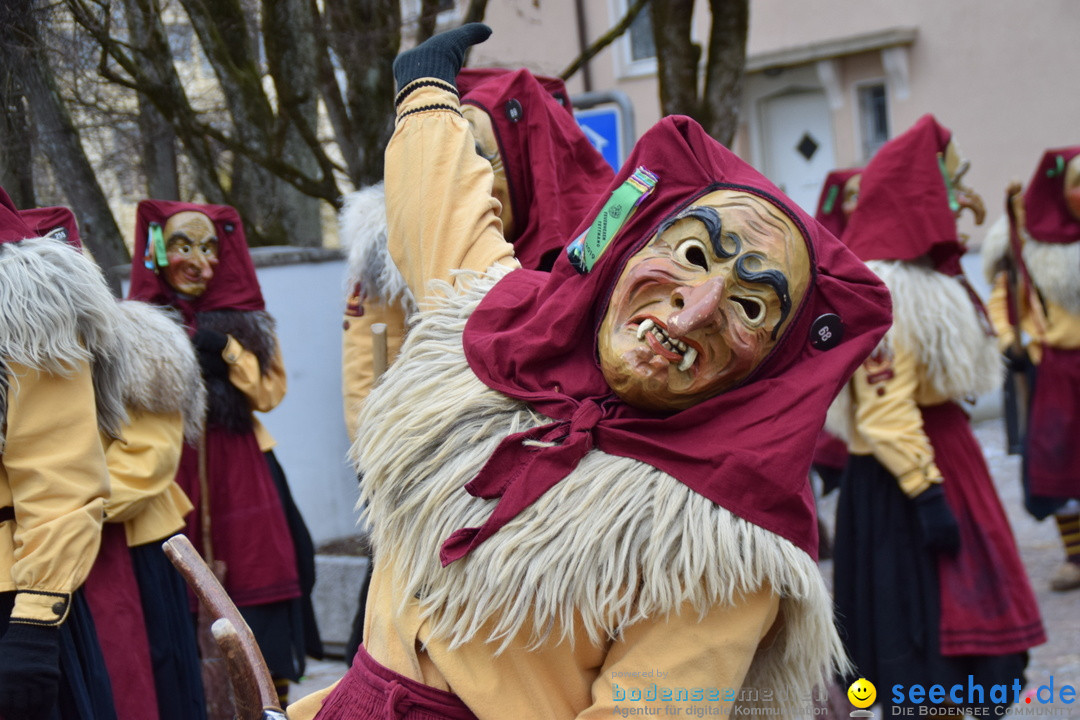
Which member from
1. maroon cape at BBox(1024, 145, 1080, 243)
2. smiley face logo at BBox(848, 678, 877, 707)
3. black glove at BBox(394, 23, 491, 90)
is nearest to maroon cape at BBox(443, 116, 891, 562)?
black glove at BBox(394, 23, 491, 90)

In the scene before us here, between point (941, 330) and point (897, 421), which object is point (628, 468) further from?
point (941, 330)

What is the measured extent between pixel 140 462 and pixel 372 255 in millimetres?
1086

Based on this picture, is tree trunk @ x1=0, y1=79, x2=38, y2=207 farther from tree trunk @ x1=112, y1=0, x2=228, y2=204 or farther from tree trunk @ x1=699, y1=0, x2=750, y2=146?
tree trunk @ x1=699, y1=0, x2=750, y2=146

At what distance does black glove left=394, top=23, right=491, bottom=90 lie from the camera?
88.9 inches

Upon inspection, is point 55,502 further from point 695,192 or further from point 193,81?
point 193,81

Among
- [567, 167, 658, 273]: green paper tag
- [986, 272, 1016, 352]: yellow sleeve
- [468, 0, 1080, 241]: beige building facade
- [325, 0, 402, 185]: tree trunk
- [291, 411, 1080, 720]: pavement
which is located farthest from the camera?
[468, 0, 1080, 241]: beige building facade

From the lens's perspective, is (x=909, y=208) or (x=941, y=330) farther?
(x=909, y=208)

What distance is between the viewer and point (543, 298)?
193 centimetres

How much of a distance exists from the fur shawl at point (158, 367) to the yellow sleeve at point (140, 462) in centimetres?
6

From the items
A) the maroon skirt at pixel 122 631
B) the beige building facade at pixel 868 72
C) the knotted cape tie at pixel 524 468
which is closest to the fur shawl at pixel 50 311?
the maroon skirt at pixel 122 631

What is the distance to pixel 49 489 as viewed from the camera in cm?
253

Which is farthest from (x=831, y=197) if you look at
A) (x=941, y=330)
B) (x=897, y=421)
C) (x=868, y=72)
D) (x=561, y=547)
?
(x=868, y=72)

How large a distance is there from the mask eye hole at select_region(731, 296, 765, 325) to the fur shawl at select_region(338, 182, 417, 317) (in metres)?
2.01

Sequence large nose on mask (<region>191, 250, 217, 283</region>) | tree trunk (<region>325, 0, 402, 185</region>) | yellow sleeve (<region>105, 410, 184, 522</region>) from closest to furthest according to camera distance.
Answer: yellow sleeve (<region>105, 410, 184, 522</region>) → large nose on mask (<region>191, 250, 217, 283</region>) → tree trunk (<region>325, 0, 402, 185</region>)
